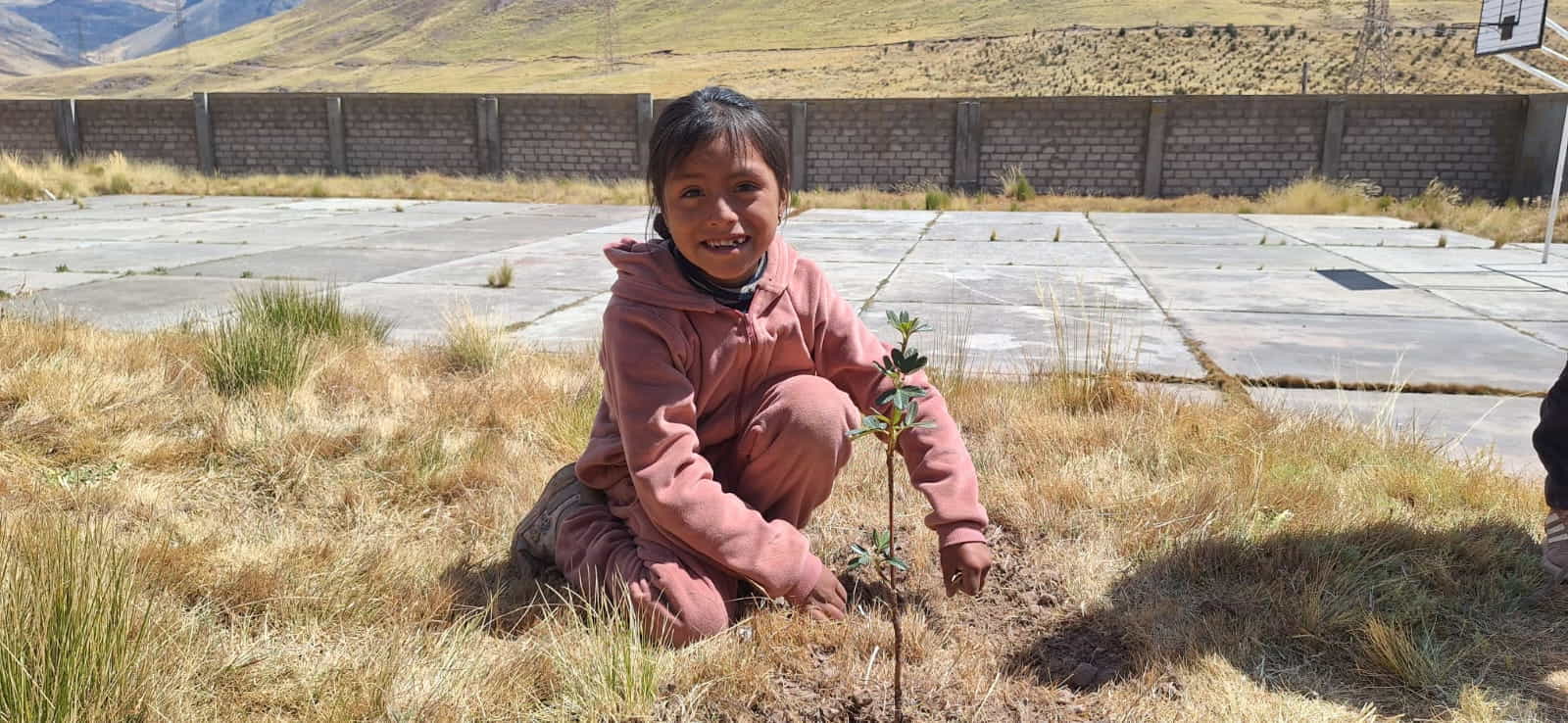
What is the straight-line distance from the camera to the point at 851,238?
11.2 m

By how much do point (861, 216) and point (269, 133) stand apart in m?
15.2

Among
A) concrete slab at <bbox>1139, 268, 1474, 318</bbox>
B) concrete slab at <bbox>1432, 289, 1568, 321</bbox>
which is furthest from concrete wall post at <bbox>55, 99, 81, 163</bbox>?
concrete slab at <bbox>1432, 289, 1568, 321</bbox>

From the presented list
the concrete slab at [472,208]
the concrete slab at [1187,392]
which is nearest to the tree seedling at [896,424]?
the concrete slab at [1187,392]

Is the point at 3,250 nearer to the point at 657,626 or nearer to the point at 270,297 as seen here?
the point at 270,297

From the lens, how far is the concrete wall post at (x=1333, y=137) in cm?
1930

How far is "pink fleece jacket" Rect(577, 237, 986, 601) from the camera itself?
76.3 inches

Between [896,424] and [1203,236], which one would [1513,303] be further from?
[896,424]

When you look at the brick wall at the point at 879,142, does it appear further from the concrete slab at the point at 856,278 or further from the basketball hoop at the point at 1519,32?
the concrete slab at the point at 856,278

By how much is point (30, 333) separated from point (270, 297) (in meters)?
0.90

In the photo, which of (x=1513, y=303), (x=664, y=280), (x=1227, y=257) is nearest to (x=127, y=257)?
(x=664, y=280)

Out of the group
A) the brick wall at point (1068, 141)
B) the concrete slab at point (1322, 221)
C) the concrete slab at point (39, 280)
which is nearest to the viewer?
the concrete slab at point (39, 280)

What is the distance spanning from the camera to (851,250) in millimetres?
9977

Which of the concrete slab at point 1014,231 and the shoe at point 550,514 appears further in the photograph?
the concrete slab at point 1014,231

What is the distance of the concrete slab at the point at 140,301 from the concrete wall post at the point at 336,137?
53.7 feet
